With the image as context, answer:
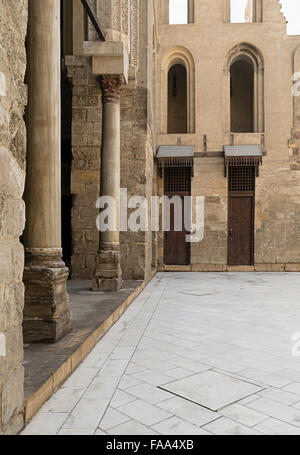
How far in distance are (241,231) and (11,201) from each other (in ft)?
40.9

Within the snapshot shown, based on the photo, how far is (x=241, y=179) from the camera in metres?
14.2

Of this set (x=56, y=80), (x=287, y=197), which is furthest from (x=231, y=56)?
(x=56, y=80)

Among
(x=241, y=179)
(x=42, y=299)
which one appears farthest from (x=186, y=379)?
(x=241, y=179)

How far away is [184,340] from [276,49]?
41.9 ft

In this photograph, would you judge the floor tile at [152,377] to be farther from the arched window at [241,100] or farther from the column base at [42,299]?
the arched window at [241,100]

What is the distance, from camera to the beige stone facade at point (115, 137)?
2311 millimetres

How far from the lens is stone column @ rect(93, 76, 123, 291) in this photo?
291 inches

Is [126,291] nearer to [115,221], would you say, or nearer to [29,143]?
[115,221]

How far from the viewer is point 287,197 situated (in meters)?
13.9

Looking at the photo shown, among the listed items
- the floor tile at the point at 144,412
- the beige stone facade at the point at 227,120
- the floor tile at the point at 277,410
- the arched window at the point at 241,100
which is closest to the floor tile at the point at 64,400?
the floor tile at the point at 144,412

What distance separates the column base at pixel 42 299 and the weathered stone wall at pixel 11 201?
147 cm

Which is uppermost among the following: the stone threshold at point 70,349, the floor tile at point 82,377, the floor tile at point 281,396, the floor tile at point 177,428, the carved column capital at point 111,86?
the carved column capital at point 111,86
